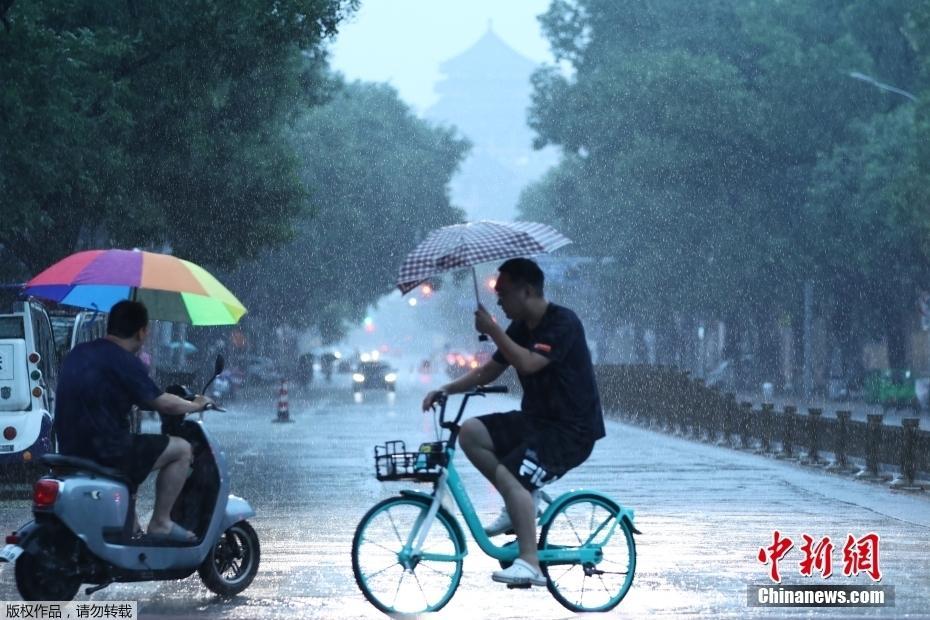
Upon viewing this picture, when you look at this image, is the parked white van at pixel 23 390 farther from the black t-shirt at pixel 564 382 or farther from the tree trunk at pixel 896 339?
the tree trunk at pixel 896 339

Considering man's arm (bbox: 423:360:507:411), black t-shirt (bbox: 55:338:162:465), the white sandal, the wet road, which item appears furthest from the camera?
the wet road

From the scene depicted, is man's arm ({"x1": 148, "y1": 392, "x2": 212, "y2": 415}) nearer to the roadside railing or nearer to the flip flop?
the flip flop

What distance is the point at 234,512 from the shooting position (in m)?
10.2

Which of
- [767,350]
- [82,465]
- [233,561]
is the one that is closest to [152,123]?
[233,561]

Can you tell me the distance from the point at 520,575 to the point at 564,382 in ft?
3.31

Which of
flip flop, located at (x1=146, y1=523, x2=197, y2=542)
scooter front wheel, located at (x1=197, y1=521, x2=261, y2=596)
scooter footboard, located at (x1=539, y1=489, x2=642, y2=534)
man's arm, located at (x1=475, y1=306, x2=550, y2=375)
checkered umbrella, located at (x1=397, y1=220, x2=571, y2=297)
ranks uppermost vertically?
checkered umbrella, located at (x1=397, y1=220, x2=571, y2=297)

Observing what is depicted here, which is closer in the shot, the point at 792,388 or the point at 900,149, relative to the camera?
the point at 900,149

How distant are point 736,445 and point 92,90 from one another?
11.8 metres

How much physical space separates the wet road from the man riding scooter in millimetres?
831

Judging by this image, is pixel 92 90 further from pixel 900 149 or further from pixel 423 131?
pixel 423 131

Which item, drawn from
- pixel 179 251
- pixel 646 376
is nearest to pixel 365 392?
pixel 646 376

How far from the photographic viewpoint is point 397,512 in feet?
30.8

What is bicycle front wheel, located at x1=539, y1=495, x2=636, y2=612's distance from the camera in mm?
9539

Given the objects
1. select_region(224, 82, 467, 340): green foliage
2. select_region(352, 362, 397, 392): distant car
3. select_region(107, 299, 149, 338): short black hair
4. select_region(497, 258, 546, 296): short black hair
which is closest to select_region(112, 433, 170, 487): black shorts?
select_region(107, 299, 149, 338): short black hair
